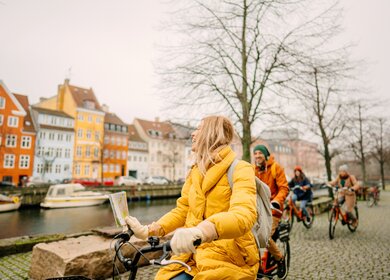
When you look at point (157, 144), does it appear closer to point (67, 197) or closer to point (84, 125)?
point (84, 125)

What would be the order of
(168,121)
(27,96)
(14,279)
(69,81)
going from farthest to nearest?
(69,81), (27,96), (168,121), (14,279)

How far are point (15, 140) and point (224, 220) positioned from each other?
5244cm

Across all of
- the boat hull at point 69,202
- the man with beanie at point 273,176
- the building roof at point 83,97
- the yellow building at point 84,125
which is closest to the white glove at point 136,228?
the man with beanie at point 273,176

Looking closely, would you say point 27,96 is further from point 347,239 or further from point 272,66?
point 347,239

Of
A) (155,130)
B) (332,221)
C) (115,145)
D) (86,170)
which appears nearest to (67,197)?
(332,221)

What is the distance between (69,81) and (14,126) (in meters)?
15.6

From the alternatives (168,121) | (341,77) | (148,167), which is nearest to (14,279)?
(168,121)

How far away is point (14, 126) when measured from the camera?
151 ft

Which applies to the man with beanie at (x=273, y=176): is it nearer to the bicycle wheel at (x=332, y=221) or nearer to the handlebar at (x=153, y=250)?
the handlebar at (x=153, y=250)

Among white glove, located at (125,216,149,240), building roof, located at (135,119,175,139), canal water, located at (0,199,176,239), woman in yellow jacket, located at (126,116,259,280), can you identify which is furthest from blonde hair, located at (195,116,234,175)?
building roof, located at (135,119,175,139)

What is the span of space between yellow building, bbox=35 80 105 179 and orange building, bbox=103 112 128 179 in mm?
2066

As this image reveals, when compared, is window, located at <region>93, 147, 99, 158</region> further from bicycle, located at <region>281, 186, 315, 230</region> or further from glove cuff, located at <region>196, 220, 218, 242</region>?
glove cuff, located at <region>196, 220, 218, 242</region>

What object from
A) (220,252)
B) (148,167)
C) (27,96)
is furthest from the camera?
(148,167)

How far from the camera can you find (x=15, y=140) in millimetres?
46469
